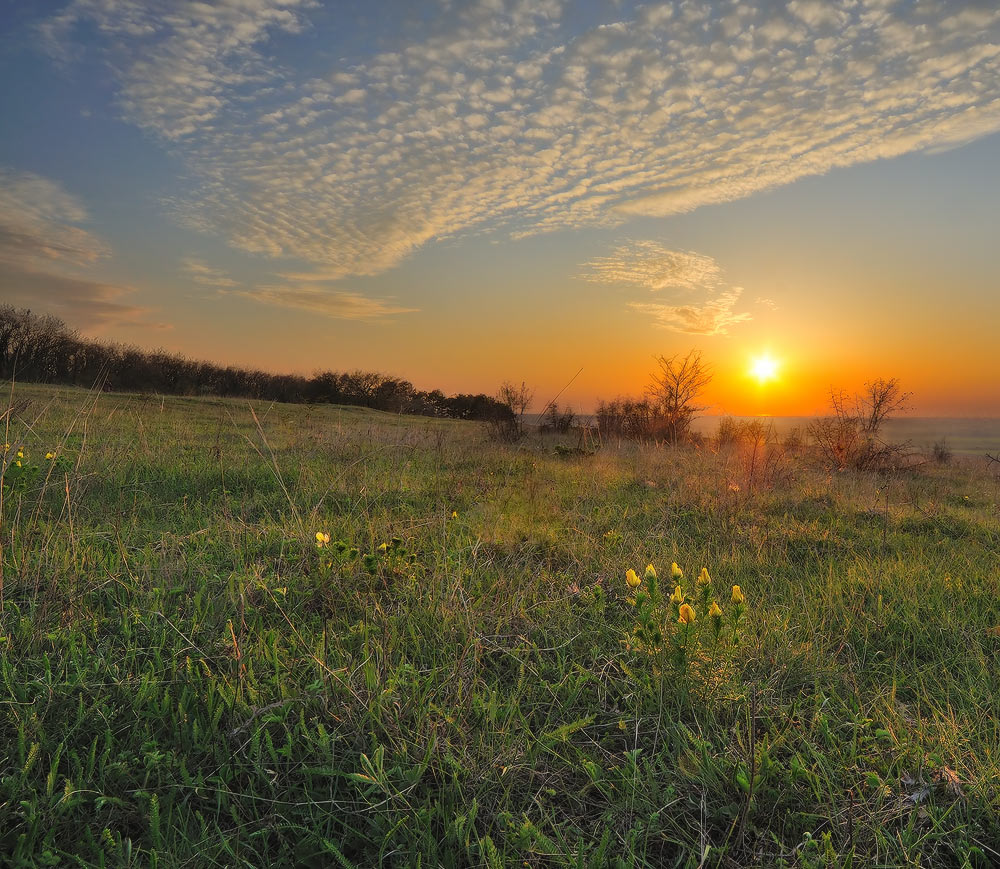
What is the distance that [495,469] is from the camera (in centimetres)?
822

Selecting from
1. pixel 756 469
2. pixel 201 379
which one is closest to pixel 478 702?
pixel 756 469

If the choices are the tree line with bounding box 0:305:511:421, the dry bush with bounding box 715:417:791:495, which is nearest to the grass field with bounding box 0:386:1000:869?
the dry bush with bounding box 715:417:791:495

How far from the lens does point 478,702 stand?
2229mm

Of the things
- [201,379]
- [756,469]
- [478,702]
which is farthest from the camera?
[201,379]

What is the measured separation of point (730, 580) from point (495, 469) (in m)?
4.56

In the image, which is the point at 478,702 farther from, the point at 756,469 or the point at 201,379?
the point at 201,379

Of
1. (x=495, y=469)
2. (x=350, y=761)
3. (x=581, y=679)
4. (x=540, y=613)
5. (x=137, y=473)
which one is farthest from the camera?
(x=495, y=469)

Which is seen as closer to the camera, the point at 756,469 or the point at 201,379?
the point at 756,469

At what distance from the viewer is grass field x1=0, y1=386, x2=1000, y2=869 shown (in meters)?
1.75

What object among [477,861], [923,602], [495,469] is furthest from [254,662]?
[495,469]

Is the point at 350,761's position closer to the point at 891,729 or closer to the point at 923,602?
the point at 891,729

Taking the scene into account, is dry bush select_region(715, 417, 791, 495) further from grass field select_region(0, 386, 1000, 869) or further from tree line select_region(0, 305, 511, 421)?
tree line select_region(0, 305, 511, 421)

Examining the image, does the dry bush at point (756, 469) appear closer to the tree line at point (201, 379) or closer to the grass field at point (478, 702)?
the grass field at point (478, 702)

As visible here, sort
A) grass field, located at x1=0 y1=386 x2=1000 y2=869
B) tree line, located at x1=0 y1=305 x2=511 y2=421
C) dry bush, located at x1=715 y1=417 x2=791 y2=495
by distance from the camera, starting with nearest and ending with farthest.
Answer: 1. grass field, located at x1=0 y1=386 x2=1000 y2=869
2. dry bush, located at x1=715 y1=417 x2=791 y2=495
3. tree line, located at x1=0 y1=305 x2=511 y2=421
